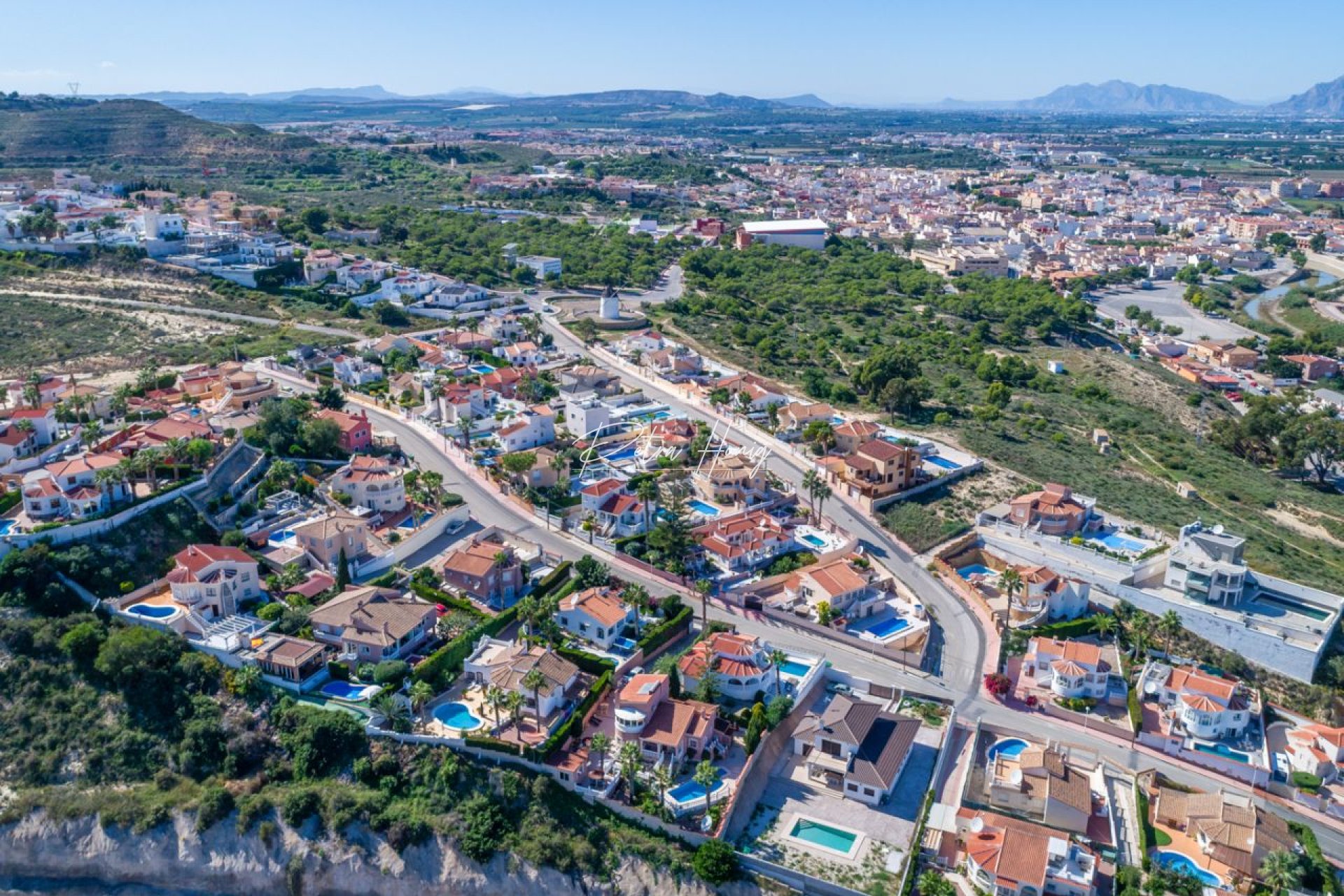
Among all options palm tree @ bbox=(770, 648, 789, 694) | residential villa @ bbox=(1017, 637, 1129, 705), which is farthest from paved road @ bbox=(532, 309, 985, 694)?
palm tree @ bbox=(770, 648, 789, 694)

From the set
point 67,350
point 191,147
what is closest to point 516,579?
point 67,350

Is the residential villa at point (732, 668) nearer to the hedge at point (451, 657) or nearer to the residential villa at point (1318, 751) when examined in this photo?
the hedge at point (451, 657)

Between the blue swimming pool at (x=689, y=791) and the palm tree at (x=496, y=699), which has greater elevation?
the palm tree at (x=496, y=699)

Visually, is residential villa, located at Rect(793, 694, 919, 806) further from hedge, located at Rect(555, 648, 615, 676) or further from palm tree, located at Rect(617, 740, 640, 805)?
hedge, located at Rect(555, 648, 615, 676)

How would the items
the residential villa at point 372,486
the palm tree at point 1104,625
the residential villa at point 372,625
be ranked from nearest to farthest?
1. the residential villa at point 372,625
2. the palm tree at point 1104,625
3. the residential villa at point 372,486

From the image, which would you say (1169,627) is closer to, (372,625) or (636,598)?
(636,598)

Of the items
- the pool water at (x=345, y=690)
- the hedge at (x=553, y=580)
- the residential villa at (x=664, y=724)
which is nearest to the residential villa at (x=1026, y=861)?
the residential villa at (x=664, y=724)

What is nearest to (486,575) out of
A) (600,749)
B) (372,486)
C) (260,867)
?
(372,486)
